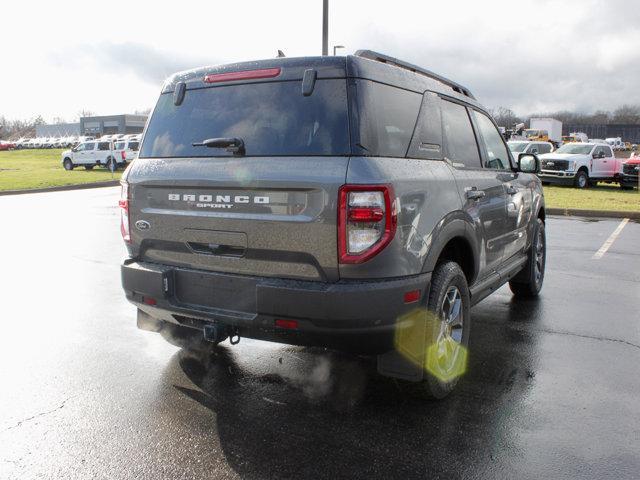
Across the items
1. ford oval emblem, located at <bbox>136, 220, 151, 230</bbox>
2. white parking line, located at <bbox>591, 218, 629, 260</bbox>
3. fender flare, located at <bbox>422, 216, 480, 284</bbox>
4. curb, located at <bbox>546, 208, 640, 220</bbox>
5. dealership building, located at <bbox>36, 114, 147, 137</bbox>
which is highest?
dealership building, located at <bbox>36, 114, 147, 137</bbox>

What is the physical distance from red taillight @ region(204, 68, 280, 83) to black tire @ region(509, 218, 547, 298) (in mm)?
3672

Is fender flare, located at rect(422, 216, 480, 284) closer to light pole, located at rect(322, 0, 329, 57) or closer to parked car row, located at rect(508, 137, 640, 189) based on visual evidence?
light pole, located at rect(322, 0, 329, 57)

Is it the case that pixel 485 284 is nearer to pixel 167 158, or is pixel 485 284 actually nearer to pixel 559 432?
pixel 559 432

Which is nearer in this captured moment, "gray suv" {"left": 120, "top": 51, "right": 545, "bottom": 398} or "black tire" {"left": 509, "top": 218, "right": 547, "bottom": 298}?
"gray suv" {"left": 120, "top": 51, "right": 545, "bottom": 398}

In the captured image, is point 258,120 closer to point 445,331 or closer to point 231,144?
point 231,144

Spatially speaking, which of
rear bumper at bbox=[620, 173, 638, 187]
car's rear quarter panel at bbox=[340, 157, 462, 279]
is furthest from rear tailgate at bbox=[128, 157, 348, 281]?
rear bumper at bbox=[620, 173, 638, 187]

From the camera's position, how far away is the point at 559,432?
329 cm

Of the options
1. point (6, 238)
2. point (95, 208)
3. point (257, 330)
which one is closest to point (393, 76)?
point (257, 330)

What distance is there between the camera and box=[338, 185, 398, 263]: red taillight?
3008mm

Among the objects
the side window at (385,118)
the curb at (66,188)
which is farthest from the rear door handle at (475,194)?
the curb at (66,188)

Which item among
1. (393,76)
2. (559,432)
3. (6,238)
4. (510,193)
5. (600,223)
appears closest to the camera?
(559,432)

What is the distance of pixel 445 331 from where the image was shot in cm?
374

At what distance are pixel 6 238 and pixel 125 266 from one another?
7.79m

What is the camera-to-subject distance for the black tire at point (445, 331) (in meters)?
3.45
